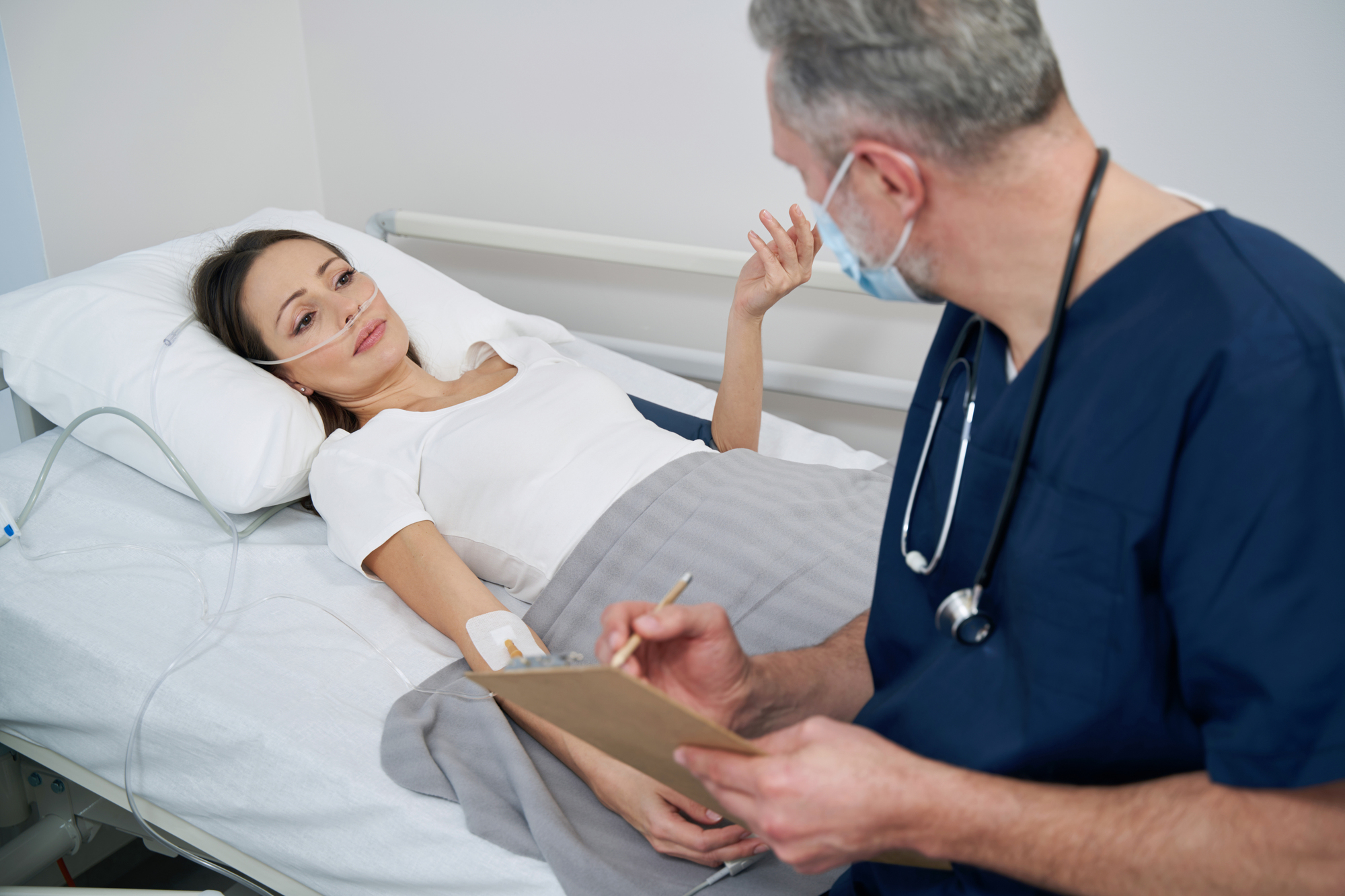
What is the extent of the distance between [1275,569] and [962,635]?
264mm

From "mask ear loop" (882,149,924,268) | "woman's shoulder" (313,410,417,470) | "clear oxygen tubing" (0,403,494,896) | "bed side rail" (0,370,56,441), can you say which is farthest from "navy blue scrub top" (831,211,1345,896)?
"bed side rail" (0,370,56,441)

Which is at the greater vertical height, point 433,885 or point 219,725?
point 219,725

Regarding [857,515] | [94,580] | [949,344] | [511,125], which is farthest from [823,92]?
[511,125]

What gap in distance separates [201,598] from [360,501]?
266 millimetres

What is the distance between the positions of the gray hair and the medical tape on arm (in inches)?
31.2

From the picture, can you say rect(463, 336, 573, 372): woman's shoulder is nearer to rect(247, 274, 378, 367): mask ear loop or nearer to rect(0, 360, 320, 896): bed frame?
rect(247, 274, 378, 367): mask ear loop

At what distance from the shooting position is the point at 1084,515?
0.75 meters

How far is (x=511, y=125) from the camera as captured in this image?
240 cm

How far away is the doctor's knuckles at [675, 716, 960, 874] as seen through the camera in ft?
→ 2.43

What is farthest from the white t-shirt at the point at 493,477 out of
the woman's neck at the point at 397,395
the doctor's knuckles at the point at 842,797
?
the doctor's knuckles at the point at 842,797

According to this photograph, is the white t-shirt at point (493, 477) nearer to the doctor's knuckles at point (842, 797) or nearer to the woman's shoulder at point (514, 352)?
the woman's shoulder at point (514, 352)

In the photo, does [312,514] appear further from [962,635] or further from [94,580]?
[962,635]

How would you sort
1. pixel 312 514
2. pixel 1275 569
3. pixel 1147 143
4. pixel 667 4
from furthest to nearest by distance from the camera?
pixel 667 4 < pixel 1147 143 < pixel 312 514 < pixel 1275 569

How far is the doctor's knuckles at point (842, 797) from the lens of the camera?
74cm
